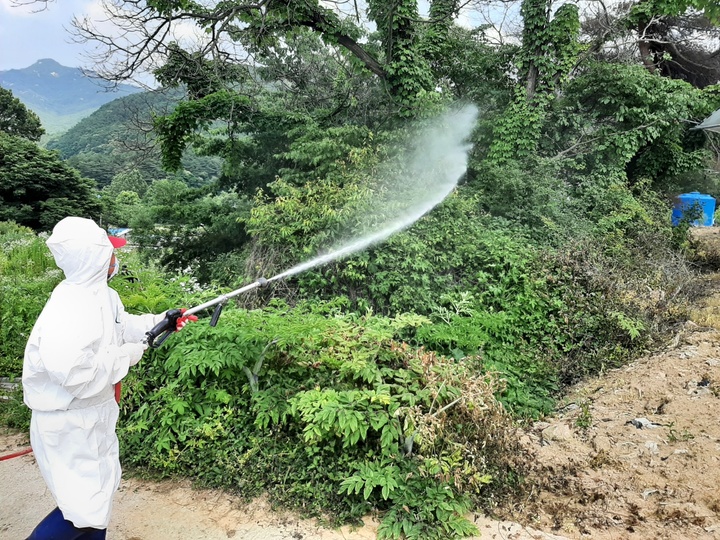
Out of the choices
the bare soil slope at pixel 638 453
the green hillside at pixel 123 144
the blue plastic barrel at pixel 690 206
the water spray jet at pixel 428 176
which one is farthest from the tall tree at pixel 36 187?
the blue plastic barrel at pixel 690 206

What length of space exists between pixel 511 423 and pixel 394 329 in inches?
55.8

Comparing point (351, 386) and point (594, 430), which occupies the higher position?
point (351, 386)

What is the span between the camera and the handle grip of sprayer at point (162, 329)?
263 cm

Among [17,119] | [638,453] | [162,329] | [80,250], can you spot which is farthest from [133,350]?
[17,119]

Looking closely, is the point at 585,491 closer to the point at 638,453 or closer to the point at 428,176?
the point at 638,453

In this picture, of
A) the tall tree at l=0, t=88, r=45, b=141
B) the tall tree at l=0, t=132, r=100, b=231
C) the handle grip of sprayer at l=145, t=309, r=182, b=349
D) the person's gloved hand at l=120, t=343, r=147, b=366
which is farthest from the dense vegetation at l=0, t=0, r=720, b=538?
the tall tree at l=0, t=88, r=45, b=141

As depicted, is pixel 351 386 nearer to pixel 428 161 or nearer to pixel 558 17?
pixel 428 161

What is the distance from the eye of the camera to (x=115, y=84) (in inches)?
343

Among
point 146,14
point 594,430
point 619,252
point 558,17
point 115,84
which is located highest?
point 558,17

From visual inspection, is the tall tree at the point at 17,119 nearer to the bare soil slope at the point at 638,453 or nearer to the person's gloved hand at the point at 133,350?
the person's gloved hand at the point at 133,350

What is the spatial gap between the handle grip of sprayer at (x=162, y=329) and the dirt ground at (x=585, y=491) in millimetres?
1567

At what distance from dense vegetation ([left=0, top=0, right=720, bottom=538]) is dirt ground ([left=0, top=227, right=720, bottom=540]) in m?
0.23

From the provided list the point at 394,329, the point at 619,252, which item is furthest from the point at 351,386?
the point at 619,252

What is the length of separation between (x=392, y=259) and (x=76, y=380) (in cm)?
531
